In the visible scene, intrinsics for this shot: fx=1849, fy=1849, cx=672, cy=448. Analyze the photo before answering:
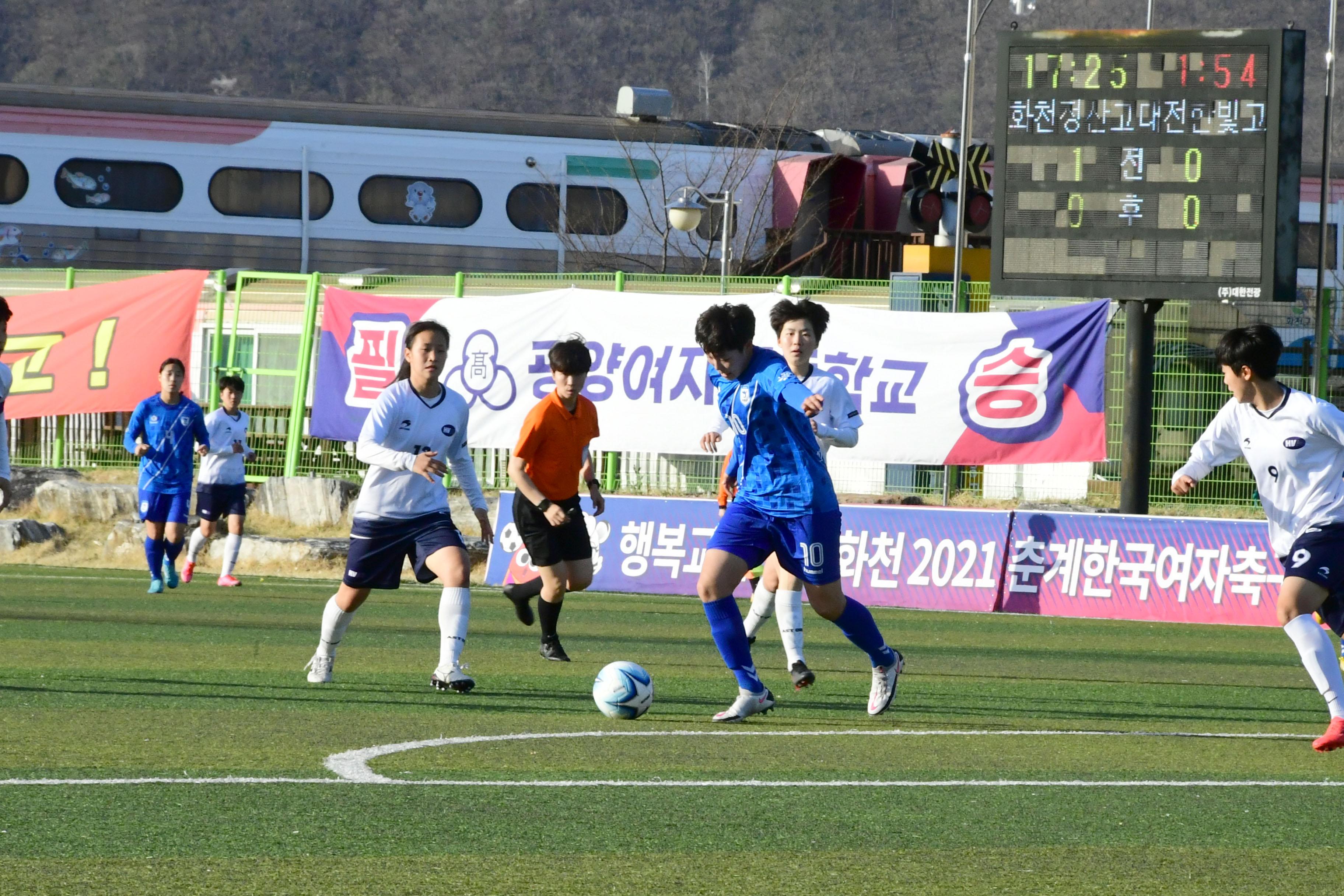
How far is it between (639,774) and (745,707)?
157 cm

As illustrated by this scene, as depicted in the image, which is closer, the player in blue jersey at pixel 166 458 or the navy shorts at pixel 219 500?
the player in blue jersey at pixel 166 458

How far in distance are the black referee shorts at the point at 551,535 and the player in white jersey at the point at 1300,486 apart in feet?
13.3

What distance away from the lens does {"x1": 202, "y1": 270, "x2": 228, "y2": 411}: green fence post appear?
19922 mm

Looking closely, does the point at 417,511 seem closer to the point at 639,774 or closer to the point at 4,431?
the point at 4,431

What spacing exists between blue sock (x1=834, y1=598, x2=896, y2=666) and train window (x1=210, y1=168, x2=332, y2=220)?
1870cm

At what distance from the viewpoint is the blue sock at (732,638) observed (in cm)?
828

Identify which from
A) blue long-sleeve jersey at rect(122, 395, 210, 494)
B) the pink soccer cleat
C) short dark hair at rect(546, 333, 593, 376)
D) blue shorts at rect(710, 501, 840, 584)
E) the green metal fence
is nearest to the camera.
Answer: the pink soccer cleat

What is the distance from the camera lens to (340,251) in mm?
26219

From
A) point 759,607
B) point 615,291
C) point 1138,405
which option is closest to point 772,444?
point 759,607

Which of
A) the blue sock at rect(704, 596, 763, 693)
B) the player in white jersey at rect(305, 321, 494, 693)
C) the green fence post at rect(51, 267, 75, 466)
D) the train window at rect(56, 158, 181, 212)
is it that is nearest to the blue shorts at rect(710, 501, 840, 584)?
the blue sock at rect(704, 596, 763, 693)

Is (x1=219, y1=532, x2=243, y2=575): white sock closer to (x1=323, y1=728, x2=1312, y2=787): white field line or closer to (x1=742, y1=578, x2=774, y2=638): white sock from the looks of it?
(x1=742, y1=578, x2=774, y2=638): white sock

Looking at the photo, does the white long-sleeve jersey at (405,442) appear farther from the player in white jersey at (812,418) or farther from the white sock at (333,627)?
the player in white jersey at (812,418)

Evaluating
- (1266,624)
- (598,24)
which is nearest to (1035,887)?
(1266,624)

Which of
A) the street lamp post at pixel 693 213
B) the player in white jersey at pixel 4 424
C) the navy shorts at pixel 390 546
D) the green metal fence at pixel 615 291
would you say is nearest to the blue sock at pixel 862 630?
the navy shorts at pixel 390 546
